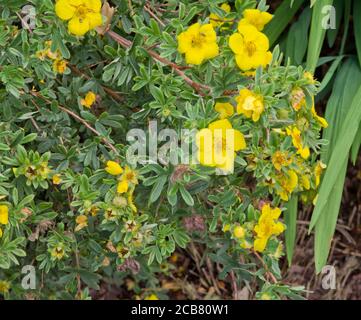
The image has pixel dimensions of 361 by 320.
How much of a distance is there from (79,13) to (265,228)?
588mm

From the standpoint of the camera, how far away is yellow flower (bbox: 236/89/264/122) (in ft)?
4.22

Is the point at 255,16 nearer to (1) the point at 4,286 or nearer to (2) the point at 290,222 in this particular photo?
(2) the point at 290,222

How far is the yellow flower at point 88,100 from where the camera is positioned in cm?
154

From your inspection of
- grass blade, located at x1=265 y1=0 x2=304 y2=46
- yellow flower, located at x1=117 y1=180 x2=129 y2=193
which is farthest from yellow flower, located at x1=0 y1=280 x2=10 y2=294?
grass blade, located at x1=265 y1=0 x2=304 y2=46

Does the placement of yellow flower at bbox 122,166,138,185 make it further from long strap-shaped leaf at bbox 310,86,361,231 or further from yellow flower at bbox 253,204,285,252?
long strap-shaped leaf at bbox 310,86,361,231

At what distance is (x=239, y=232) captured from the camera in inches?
55.1

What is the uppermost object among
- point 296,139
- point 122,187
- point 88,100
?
point 88,100

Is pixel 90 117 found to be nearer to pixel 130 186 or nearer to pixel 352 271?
pixel 130 186

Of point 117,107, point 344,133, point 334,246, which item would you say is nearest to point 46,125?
point 117,107

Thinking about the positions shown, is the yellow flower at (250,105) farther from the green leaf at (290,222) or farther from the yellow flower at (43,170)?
the green leaf at (290,222)

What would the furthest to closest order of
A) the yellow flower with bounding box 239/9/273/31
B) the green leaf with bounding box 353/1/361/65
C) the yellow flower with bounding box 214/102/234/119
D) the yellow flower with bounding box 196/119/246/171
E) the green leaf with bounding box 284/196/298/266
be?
the green leaf with bounding box 353/1/361/65, the green leaf with bounding box 284/196/298/266, the yellow flower with bounding box 239/9/273/31, the yellow flower with bounding box 214/102/234/119, the yellow flower with bounding box 196/119/246/171

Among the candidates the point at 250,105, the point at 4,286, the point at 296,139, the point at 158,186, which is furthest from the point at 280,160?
the point at 4,286

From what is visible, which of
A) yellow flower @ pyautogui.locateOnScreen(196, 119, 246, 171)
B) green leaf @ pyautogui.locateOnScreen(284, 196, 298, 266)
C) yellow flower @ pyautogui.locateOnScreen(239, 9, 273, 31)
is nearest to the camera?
yellow flower @ pyautogui.locateOnScreen(196, 119, 246, 171)

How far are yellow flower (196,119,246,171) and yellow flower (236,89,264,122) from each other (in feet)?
0.13
